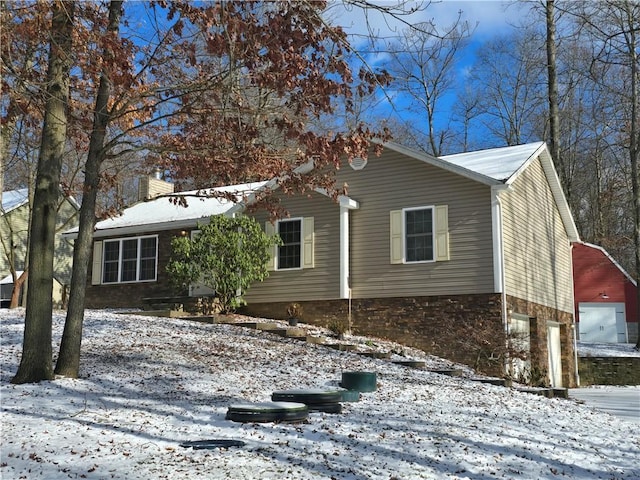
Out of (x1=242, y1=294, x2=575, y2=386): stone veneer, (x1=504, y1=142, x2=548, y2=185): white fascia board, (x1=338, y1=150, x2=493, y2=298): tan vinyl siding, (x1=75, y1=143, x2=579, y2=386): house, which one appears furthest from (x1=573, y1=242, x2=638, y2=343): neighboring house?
(x1=338, y1=150, x2=493, y2=298): tan vinyl siding

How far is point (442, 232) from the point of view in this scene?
1600cm

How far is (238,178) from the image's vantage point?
10.0 m

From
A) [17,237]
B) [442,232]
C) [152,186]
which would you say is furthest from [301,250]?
[17,237]

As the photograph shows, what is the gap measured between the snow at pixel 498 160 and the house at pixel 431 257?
5 centimetres

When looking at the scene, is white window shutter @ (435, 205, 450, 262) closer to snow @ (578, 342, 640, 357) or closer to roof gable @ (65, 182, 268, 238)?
roof gable @ (65, 182, 268, 238)

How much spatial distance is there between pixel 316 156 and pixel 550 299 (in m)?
12.6

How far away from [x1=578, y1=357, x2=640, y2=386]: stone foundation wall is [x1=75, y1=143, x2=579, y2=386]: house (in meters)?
3.47

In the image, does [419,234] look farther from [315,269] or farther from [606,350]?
[606,350]

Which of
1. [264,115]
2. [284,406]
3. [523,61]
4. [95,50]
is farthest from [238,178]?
[523,61]

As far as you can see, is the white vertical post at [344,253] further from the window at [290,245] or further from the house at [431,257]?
the window at [290,245]

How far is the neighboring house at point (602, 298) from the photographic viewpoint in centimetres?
2870

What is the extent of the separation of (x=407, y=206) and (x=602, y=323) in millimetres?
16431

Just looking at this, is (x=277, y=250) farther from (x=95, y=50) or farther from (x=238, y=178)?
(x=95, y=50)

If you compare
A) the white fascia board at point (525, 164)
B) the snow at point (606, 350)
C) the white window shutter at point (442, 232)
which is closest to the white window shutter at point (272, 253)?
the white window shutter at point (442, 232)
